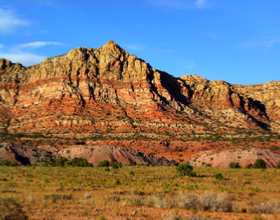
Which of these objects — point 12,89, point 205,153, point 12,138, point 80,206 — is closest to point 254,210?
point 80,206

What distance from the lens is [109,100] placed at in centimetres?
8012

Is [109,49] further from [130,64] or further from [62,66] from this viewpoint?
[62,66]

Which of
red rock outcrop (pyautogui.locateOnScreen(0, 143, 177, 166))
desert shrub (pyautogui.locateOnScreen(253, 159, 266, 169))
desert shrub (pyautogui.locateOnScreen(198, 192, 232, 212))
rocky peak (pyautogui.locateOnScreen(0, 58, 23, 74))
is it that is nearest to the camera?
desert shrub (pyautogui.locateOnScreen(198, 192, 232, 212))

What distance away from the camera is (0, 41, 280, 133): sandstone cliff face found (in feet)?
230

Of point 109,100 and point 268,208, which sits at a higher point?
point 109,100

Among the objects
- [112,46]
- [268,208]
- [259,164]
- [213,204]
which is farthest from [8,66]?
[268,208]

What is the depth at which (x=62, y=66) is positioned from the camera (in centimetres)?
8538

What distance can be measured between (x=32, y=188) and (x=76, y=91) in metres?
63.8

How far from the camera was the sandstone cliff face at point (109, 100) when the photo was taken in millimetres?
70000

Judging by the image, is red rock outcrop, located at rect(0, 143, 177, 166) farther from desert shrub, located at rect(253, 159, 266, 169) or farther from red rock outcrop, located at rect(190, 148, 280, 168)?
desert shrub, located at rect(253, 159, 266, 169)

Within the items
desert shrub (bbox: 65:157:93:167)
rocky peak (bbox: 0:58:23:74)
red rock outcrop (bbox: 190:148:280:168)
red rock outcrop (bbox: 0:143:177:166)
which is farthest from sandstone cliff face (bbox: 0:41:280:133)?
desert shrub (bbox: 65:157:93:167)

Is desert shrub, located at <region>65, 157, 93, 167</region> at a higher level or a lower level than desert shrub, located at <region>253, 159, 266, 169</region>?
lower

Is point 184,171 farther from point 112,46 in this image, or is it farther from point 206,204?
point 112,46

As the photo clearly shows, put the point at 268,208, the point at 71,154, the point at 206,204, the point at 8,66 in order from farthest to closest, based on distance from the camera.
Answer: the point at 8,66, the point at 71,154, the point at 206,204, the point at 268,208
